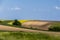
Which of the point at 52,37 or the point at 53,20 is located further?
the point at 53,20

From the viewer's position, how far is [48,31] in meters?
2.51

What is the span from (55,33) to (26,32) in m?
0.49

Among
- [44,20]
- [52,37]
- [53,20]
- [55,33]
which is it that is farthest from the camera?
[44,20]

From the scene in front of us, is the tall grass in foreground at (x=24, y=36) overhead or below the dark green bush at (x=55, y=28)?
below

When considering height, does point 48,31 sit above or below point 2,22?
below

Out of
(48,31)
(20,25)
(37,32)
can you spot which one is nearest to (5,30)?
(20,25)

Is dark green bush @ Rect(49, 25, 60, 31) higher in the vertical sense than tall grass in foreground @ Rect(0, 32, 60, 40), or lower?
higher

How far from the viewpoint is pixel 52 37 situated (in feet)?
7.63

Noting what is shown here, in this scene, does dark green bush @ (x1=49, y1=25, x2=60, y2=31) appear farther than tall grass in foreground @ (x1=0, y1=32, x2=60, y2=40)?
Yes

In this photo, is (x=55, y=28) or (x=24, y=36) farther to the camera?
(x=55, y=28)

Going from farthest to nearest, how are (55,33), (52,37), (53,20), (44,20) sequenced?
(44,20) < (53,20) < (55,33) < (52,37)

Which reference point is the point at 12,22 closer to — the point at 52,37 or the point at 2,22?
the point at 2,22

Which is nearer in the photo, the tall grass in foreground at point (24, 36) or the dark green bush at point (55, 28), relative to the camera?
the tall grass in foreground at point (24, 36)

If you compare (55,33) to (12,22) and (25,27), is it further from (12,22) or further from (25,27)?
(12,22)
